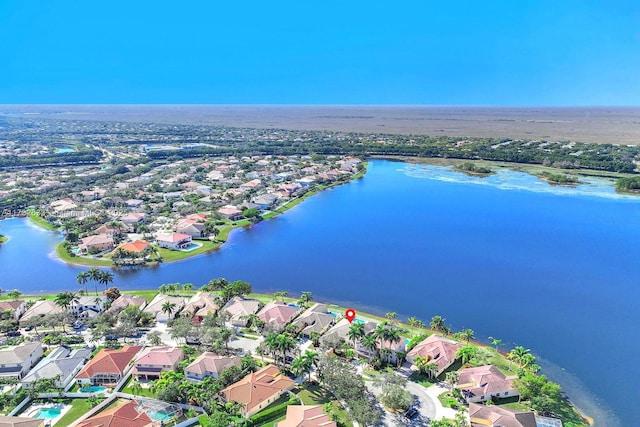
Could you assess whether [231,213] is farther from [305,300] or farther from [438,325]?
A: [438,325]

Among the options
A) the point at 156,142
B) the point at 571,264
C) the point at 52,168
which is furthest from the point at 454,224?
the point at 156,142

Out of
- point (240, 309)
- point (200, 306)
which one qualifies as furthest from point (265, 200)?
point (240, 309)

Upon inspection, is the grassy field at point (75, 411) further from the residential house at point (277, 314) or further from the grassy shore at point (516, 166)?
the grassy shore at point (516, 166)

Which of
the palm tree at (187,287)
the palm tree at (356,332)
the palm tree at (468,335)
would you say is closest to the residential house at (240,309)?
the palm tree at (187,287)

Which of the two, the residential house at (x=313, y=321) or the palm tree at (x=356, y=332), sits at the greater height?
the palm tree at (x=356, y=332)

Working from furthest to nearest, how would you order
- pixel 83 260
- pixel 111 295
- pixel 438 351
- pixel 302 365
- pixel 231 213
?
1. pixel 231 213
2. pixel 83 260
3. pixel 111 295
4. pixel 438 351
5. pixel 302 365

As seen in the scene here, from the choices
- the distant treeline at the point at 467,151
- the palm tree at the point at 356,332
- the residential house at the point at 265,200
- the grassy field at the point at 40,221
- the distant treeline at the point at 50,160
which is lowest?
the grassy field at the point at 40,221
